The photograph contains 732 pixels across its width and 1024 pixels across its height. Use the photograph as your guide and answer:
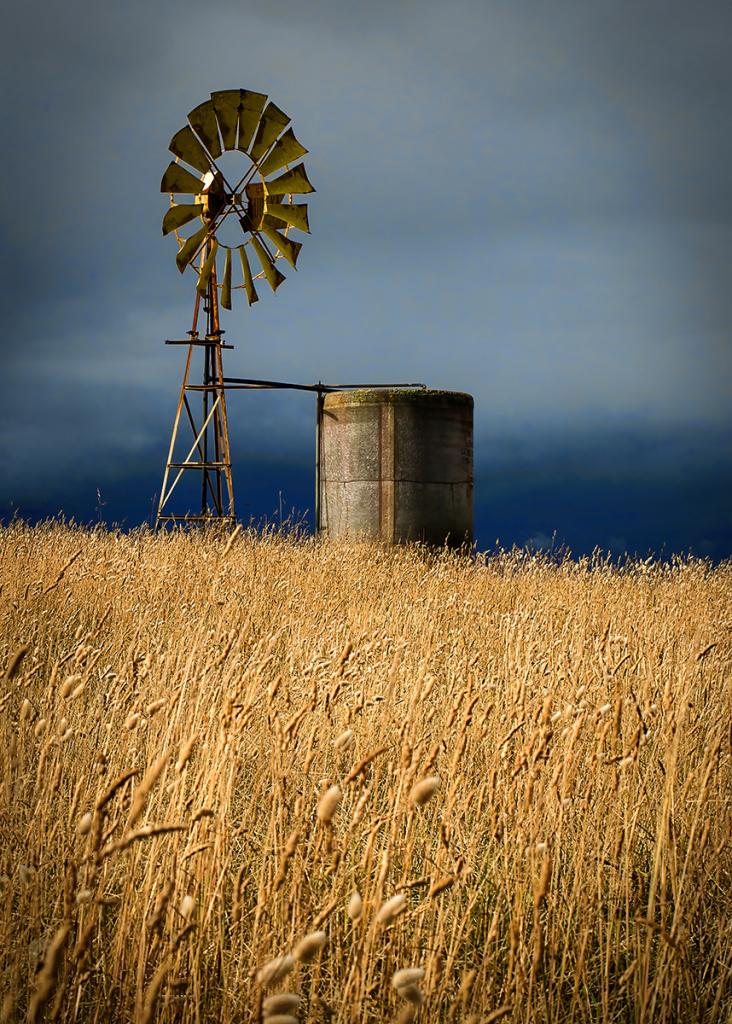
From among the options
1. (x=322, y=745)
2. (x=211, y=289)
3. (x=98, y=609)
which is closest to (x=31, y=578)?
(x=98, y=609)

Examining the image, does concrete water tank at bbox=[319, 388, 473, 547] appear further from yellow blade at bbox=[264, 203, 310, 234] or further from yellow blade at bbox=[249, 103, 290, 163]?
yellow blade at bbox=[249, 103, 290, 163]

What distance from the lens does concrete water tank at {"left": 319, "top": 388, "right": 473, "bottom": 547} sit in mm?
12078

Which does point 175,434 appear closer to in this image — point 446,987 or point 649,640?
point 649,640

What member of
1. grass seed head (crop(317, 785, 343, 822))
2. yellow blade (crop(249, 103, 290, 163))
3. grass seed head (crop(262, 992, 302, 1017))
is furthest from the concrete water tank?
grass seed head (crop(262, 992, 302, 1017))

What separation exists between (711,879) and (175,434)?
35.8 feet

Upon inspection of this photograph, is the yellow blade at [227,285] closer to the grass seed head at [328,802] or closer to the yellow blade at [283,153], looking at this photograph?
the yellow blade at [283,153]

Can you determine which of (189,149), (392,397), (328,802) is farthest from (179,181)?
(328,802)

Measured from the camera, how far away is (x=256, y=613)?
21.7ft

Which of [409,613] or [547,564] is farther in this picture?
[547,564]

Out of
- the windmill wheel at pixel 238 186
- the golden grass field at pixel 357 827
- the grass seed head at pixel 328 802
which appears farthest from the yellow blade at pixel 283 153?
the grass seed head at pixel 328 802

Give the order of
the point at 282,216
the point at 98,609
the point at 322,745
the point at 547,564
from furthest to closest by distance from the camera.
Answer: the point at 282,216
the point at 547,564
the point at 98,609
the point at 322,745

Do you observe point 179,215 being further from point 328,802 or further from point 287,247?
point 328,802

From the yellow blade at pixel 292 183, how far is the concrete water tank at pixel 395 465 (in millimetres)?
3270

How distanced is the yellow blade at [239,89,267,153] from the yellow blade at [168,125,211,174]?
599mm
